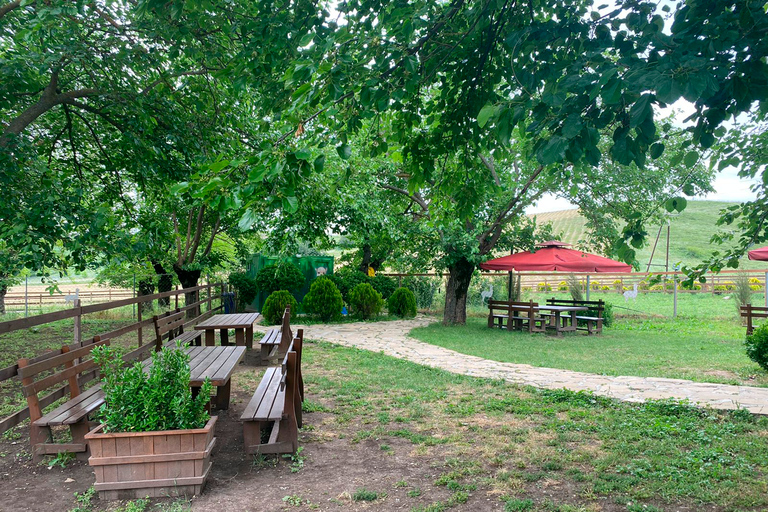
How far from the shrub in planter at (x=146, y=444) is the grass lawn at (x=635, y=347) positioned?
19.4 feet

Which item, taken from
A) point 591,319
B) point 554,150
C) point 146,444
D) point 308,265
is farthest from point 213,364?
point 308,265

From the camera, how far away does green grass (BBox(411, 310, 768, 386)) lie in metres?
7.43

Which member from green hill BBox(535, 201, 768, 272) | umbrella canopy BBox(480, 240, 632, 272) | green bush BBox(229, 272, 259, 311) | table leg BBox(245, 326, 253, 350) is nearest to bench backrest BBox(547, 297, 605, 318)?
umbrella canopy BBox(480, 240, 632, 272)

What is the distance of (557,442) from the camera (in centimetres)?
435

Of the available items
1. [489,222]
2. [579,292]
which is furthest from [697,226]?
[489,222]

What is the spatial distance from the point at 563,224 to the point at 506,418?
72.2 meters

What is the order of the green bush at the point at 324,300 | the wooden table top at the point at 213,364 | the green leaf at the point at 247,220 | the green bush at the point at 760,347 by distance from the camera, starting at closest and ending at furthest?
the green leaf at the point at 247,220, the wooden table top at the point at 213,364, the green bush at the point at 760,347, the green bush at the point at 324,300

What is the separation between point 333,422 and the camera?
16.4 feet

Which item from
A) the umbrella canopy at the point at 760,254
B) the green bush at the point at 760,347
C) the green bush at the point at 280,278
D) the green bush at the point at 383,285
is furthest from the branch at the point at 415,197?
the green bush at the point at 760,347

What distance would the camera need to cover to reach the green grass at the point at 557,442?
335 centimetres

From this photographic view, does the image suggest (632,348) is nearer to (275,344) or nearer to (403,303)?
(275,344)

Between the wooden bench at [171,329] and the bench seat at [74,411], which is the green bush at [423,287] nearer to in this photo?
the wooden bench at [171,329]

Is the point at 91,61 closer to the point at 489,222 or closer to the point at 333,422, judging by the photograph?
the point at 333,422

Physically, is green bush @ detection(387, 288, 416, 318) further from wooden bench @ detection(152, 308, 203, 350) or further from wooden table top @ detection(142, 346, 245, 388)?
wooden table top @ detection(142, 346, 245, 388)
